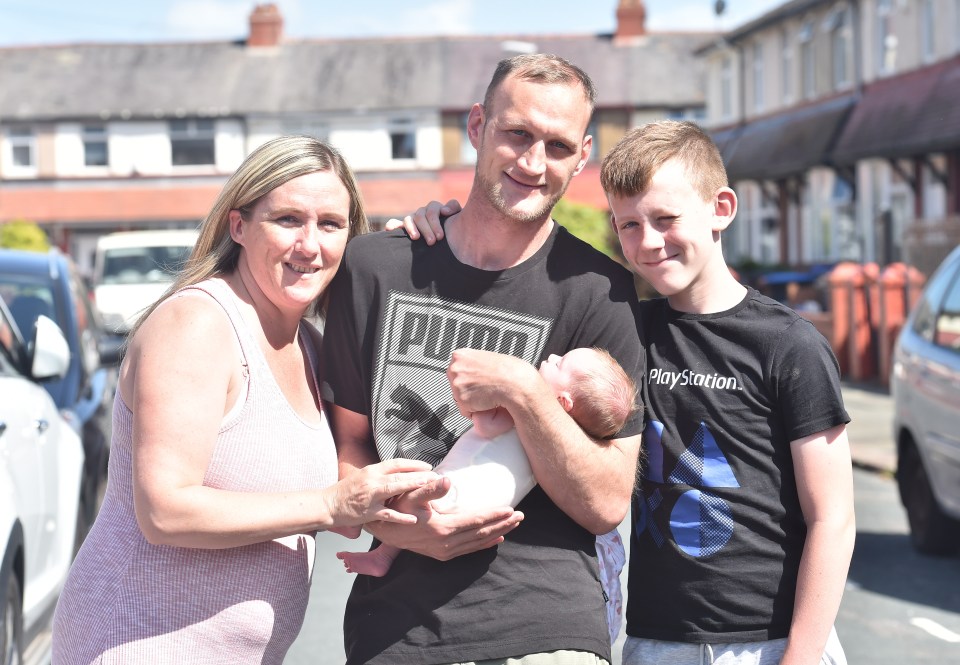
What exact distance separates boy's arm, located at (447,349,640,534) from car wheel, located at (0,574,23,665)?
8.91 ft

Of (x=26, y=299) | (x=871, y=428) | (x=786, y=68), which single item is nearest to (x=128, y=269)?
(x=871, y=428)

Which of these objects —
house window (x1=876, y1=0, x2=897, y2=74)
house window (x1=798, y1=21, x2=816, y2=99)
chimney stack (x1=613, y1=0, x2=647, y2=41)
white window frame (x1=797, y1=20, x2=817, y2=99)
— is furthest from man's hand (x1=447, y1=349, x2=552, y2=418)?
chimney stack (x1=613, y1=0, x2=647, y2=41)

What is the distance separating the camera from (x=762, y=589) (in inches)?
122

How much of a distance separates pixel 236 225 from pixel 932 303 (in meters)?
6.64

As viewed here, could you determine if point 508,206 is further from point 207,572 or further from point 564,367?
point 207,572

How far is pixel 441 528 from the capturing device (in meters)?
2.93

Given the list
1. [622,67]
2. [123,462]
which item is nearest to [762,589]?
[123,462]

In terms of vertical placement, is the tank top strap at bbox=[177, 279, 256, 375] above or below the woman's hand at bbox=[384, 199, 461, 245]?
below

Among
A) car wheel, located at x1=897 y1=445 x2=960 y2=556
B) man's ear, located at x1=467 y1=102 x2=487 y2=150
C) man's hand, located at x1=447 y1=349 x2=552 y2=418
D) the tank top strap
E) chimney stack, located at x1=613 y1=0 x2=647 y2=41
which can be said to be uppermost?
chimney stack, located at x1=613 y1=0 x2=647 y2=41

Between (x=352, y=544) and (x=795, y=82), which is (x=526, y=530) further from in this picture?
(x=795, y=82)

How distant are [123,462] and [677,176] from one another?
4.65 feet

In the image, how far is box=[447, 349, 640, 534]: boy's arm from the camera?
2949mm

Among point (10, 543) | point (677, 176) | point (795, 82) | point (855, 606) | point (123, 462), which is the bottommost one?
point (855, 606)

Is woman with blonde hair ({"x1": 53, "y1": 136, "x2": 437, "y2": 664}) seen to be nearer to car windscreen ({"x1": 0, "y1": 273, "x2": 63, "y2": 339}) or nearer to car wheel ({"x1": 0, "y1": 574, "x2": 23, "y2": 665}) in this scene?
car wheel ({"x1": 0, "y1": 574, "x2": 23, "y2": 665})
